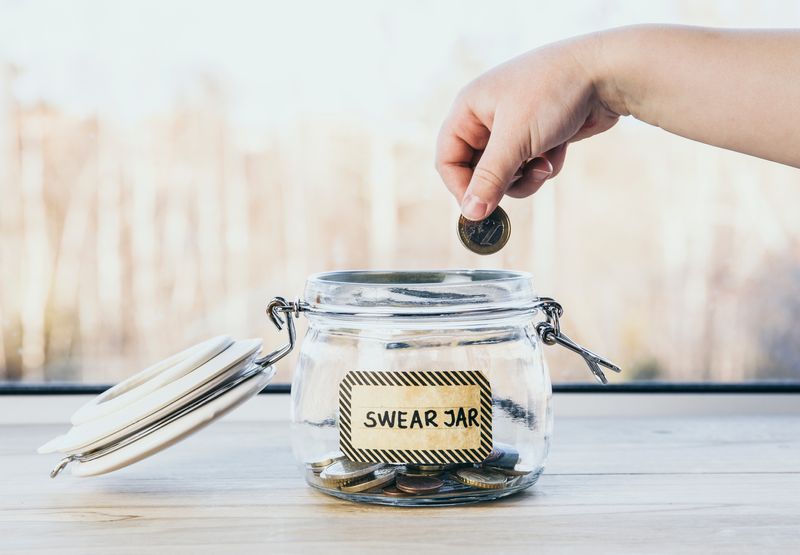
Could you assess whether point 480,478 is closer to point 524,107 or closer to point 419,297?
point 419,297

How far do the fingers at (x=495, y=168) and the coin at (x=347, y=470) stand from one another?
26 cm

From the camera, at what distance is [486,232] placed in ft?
2.95

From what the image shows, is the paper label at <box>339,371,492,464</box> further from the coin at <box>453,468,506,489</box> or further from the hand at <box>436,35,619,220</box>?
the hand at <box>436,35,619,220</box>

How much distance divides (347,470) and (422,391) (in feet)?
0.33

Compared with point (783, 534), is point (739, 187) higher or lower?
higher

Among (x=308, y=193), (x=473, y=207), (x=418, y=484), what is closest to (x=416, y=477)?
(x=418, y=484)

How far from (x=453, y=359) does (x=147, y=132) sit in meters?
0.78

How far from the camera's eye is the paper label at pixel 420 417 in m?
0.70

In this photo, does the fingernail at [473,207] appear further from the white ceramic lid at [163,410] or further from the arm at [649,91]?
the white ceramic lid at [163,410]

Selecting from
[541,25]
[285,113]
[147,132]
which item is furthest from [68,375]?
[541,25]

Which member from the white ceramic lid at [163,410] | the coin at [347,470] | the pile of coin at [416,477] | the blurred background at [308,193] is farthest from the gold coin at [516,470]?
the blurred background at [308,193]

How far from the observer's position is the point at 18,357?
4.23 ft

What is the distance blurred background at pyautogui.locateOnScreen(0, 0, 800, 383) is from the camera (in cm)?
130

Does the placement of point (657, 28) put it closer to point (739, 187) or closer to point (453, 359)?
point (453, 359)
